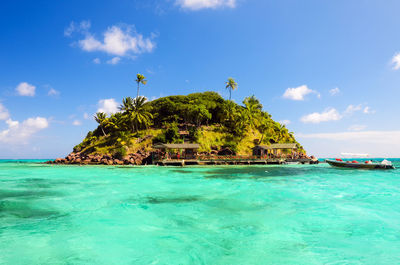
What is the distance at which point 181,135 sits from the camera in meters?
59.6

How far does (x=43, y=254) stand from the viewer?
621 cm

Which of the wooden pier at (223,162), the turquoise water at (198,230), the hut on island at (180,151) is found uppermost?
the hut on island at (180,151)

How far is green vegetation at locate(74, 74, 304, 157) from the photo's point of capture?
188 ft

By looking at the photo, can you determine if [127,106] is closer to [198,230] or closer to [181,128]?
[181,128]

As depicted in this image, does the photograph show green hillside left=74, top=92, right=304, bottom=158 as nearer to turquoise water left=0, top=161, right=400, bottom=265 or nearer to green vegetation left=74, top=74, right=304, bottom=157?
green vegetation left=74, top=74, right=304, bottom=157

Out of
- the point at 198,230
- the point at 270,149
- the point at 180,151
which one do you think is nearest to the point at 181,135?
the point at 180,151

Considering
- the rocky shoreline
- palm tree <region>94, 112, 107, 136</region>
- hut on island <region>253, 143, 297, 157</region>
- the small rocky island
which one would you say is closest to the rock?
the small rocky island

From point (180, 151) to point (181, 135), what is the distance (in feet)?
27.4

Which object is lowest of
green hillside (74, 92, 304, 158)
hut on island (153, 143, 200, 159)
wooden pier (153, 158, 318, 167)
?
wooden pier (153, 158, 318, 167)

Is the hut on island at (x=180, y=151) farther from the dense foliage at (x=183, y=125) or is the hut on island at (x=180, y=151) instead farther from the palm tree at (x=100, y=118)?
the palm tree at (x=100, y=118)

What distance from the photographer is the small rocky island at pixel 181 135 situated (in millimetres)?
52438

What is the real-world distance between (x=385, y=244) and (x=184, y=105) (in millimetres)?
58251

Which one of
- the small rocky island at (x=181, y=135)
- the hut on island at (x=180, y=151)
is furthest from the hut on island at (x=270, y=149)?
the hut on island at (x=180, y=151)

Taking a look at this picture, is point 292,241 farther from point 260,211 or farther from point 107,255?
point 107,255
